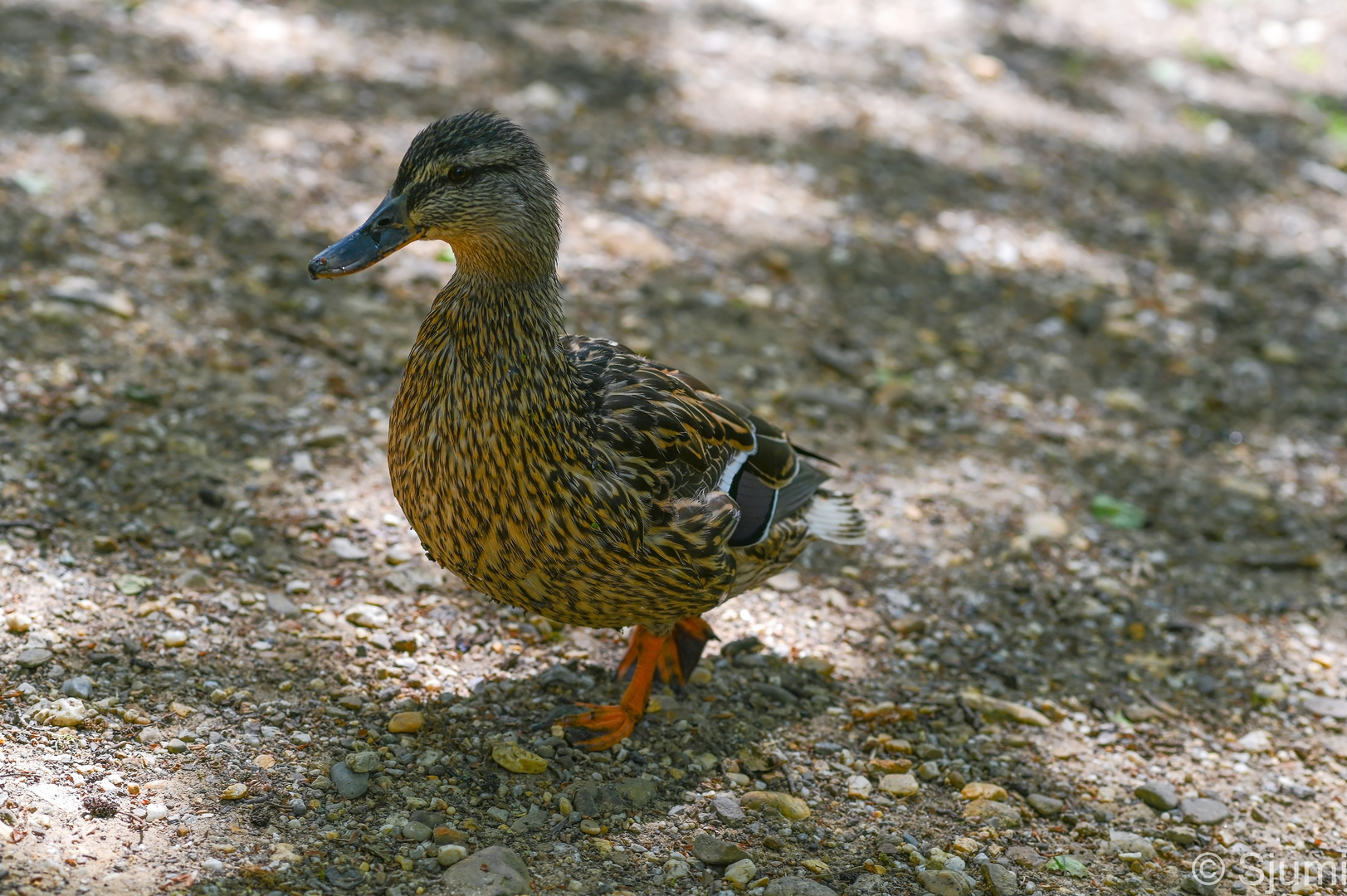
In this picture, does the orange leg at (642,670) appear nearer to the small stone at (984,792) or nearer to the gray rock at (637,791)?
the gray rock at (637,791)

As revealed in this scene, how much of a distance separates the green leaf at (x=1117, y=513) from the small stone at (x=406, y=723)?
116 inches

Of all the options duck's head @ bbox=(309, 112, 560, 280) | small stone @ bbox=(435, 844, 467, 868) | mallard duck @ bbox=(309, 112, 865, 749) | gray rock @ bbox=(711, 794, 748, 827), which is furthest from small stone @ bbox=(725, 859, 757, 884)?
duck's head @ bbox=(309, 112, 560, 280)

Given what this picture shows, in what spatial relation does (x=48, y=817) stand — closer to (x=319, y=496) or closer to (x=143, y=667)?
(x=143, y=667)

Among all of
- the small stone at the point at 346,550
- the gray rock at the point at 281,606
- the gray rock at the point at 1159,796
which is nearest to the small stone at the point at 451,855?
the gray rock at the point at 281,606

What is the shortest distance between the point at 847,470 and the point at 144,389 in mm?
2812

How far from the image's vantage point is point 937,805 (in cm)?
362

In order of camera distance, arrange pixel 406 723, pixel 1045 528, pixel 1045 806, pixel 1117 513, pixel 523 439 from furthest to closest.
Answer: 1. pixel 1117 513
2. pixel 1045 528
3. pixel 1045 806
4. pixel 406 723
5. pixel 523 439

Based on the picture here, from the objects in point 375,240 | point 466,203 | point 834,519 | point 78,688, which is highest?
point 466,203

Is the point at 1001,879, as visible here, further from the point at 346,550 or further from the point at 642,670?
the point at 346,550

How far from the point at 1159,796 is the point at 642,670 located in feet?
5.36

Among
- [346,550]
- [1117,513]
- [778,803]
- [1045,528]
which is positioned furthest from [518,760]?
[1117,513]

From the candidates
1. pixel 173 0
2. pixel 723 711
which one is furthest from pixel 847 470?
pixel 173 0

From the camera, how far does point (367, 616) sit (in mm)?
3951

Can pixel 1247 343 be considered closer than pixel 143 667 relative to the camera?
No
